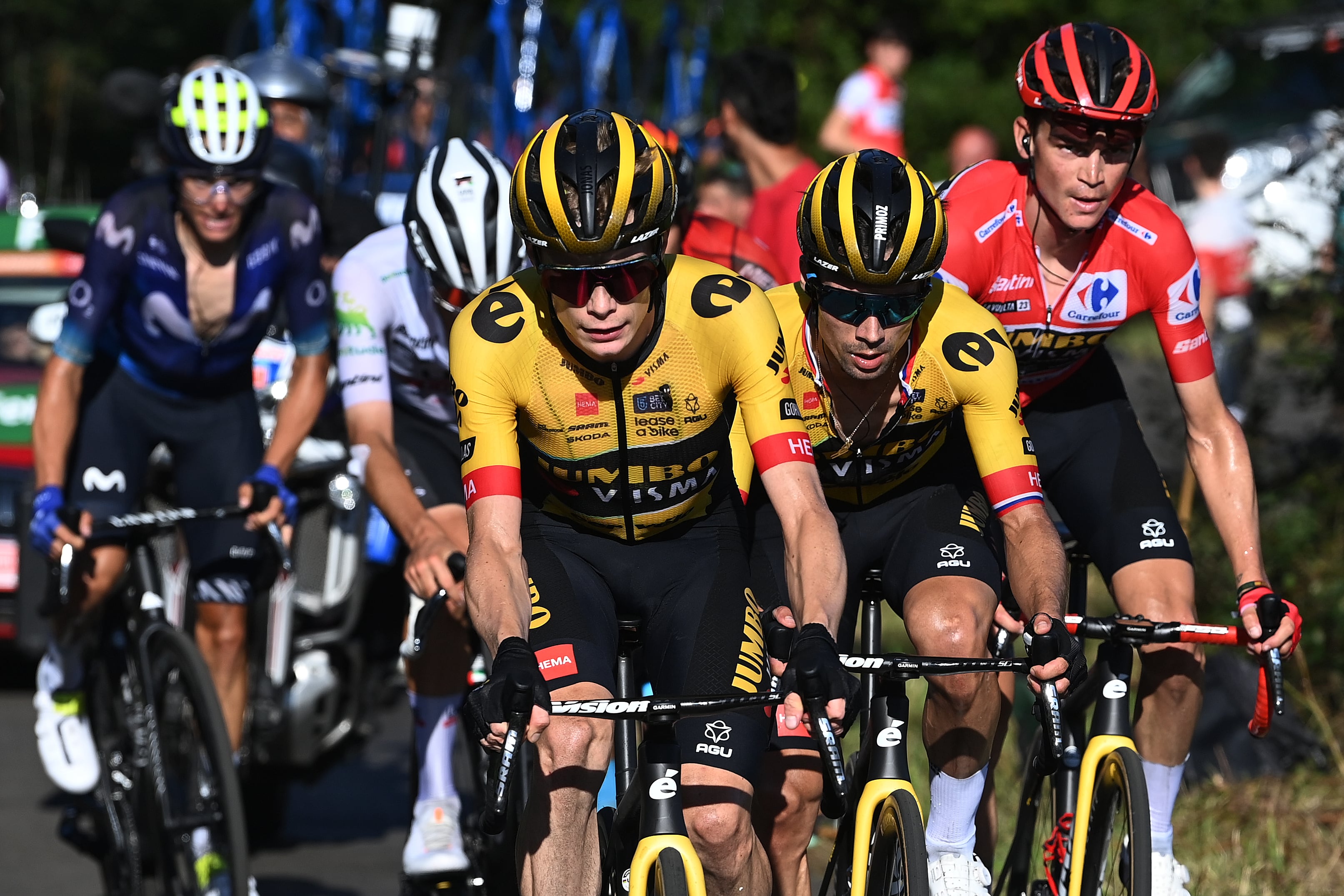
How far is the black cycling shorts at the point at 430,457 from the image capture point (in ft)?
18.9

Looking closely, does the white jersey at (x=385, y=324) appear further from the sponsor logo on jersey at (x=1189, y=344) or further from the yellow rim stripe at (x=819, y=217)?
the sponsor logo on jersey at (x=1189, y=344)

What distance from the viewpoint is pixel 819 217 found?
Result: 174 inches

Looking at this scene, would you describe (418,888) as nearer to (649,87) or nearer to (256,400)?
(256,400)

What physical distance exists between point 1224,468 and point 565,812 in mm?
2206

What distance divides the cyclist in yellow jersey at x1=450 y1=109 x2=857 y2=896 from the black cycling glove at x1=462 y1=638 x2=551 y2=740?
0.21 metres

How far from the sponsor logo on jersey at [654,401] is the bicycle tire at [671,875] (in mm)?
1063

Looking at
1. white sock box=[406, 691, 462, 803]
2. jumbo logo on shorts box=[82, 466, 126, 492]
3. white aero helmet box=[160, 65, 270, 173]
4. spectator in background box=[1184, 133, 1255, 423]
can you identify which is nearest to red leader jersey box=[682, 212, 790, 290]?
white aero helmet box=[160, 65, 270, 173]

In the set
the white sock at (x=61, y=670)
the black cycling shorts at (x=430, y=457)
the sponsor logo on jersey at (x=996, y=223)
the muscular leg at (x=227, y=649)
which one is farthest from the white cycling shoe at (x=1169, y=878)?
the white sock at (x=61, y=670)

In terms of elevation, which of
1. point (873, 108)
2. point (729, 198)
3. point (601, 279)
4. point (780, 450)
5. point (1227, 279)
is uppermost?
point (873, 108)

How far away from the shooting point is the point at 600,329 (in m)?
4.13

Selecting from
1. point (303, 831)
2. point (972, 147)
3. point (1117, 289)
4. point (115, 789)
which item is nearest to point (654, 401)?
point (1117, 289)

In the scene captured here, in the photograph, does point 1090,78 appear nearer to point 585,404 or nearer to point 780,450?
point 780,450

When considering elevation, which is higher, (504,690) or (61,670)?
(61,670)

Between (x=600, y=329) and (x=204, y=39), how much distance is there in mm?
19396
